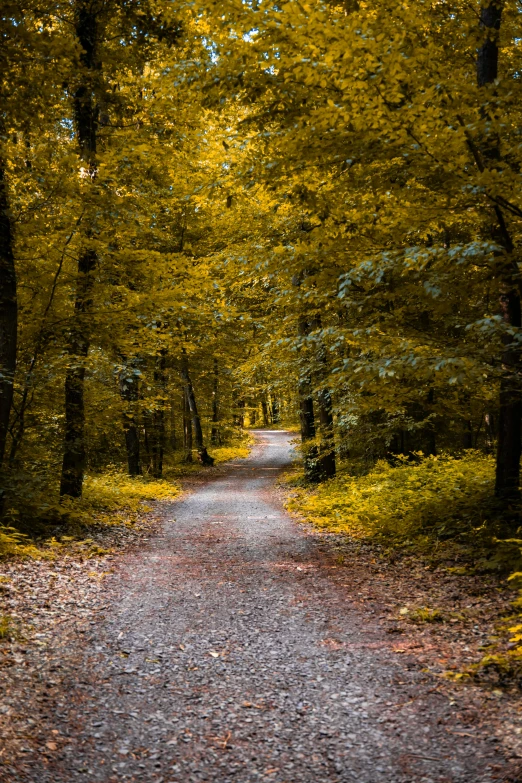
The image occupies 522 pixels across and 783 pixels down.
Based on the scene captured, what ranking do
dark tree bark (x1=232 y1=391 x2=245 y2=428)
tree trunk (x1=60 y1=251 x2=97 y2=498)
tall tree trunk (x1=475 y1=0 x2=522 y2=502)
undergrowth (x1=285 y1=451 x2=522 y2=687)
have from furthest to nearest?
1. dark tree bark (x1=232 y1=391 x2=245 y2=428)
2. tree trunk (x1=60 y1=251 x2=97 y2=498)
3. tall tree trunk (x1=475 y1=0 x2=522 y2=502)
4. undergrowth (x1=285 y1=451 x2=522 y2=687)

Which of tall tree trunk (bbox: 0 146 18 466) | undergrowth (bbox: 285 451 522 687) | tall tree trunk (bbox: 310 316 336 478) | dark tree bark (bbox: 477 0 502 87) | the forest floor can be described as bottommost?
the forest floor

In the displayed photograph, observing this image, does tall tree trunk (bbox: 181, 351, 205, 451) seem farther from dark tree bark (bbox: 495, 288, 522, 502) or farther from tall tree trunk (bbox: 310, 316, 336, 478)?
dark tree bark (bbox: 495, 288, 522, 502)

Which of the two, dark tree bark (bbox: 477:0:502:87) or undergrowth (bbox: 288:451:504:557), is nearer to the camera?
dark tree bark (bbox: 477:0:502:87)

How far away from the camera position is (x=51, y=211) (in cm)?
860

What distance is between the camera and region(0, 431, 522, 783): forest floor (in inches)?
130

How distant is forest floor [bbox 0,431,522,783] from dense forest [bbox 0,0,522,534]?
2.12 m

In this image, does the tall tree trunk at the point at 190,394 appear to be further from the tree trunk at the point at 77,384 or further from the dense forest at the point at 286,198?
the tree trunk at the point at 77,384

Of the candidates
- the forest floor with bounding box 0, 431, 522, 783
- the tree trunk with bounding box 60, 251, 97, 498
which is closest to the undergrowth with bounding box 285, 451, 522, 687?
the forest floor with bounding box 0, 431, 522, 783

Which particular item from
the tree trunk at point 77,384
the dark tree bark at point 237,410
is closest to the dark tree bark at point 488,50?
the tree trunk at point 77,384

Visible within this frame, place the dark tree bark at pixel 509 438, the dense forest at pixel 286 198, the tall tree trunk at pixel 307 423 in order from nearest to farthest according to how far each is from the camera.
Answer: the dense forest at pixel 286 198, the dark tree bark at pixel 509 438, the tall tree trunk at pixel 307 423

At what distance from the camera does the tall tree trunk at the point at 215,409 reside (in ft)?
85.0

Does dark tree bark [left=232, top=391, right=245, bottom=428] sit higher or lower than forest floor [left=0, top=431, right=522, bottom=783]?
higher

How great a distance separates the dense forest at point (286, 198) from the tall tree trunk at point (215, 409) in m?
13.0

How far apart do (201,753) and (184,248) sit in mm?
17175
